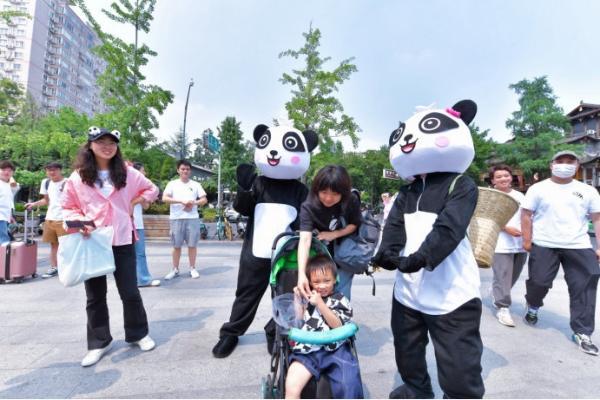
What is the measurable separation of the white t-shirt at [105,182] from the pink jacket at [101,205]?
1.0 inches

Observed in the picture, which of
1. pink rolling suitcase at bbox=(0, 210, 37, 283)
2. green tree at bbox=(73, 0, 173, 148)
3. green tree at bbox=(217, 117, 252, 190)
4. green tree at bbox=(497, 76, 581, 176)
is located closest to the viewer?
pink rolling suitcase at bbox=(0, 210, 37, 283)

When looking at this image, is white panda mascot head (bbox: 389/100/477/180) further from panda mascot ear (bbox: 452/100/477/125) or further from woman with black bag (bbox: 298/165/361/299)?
woman with black bag (bbox: 298/165/361/299)

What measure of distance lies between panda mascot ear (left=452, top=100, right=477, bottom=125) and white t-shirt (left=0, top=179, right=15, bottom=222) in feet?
21.0

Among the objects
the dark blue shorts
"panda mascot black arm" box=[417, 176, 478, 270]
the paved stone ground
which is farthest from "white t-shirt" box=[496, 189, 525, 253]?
the dark blue shorts

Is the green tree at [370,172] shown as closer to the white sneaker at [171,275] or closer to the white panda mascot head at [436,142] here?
the white sneaker at [171,275]

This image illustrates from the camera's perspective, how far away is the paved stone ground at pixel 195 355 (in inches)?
89.2

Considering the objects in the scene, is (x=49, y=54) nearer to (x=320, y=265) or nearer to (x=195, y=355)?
(x=195, y=355)

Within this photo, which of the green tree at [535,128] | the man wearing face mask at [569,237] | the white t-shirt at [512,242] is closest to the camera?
the man wearing face mask at [569,237]

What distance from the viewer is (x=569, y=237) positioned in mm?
3078

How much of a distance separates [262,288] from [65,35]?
84793 mm

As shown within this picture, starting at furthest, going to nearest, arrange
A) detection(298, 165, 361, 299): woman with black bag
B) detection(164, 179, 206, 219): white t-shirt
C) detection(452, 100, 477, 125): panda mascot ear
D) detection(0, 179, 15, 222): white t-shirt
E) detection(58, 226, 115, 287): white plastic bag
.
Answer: detection(164, 179, 206, 219): white t-shirt < detection(0, 179, 15, 222): white t-shirt < detection(58, 226, 115, 287): white plastic bag < detection(298, 165, 361, 299): woman with black bag < detection(452, 100, 477, 125): panda mascot ear

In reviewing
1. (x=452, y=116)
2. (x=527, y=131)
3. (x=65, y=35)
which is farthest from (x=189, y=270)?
(x=65, y=35)

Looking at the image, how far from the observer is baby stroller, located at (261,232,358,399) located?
167cm

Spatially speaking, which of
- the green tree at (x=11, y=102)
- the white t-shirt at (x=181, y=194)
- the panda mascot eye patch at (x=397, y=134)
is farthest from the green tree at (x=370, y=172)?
the panda mascot eye patch at (x=397, y=134)
